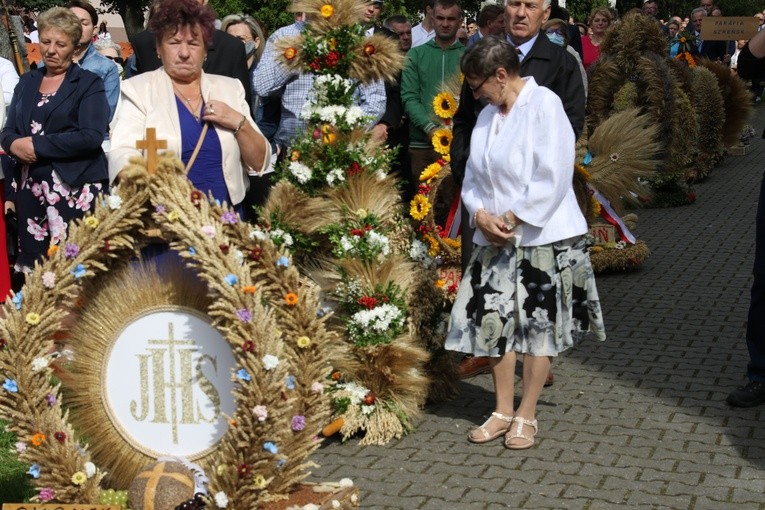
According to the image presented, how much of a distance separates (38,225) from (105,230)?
3.12 metres

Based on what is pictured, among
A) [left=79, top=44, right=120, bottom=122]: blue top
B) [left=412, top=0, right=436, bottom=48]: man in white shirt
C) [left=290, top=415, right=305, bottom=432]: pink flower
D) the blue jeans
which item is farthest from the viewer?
Answer: [left=412, top=0, right=436, bottom=48]: man in white shirt

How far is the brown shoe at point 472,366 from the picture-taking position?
21.3 ft

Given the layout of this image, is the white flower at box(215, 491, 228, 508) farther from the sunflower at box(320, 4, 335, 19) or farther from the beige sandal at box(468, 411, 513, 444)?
the sunflower at box(320, 4, 335, 19)

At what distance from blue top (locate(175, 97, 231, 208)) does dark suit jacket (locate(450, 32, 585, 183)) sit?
145cm

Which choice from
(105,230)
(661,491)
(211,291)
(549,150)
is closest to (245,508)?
(211,291)

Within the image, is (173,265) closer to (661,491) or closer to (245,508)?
(245,508)

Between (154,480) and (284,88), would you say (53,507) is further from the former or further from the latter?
(284,88)

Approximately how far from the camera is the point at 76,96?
273 inches

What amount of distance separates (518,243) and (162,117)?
169cm

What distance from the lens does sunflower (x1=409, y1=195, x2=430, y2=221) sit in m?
7.02

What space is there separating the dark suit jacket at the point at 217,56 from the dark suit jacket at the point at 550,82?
1551mm

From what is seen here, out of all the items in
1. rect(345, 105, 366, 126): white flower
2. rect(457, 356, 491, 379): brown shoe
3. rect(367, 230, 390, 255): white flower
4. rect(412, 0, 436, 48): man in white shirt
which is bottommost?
rect(457, 356, 491, 379): brown shoe

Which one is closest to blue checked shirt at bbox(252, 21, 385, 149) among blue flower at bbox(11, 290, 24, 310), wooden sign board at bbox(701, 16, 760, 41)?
blue flower at bbox(11, 290, 24, 310)

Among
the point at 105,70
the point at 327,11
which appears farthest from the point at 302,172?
the point at 105,70
